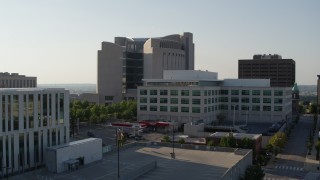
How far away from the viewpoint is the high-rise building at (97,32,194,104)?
571 ft

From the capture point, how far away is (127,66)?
179 m

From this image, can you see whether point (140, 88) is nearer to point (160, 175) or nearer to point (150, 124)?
point (150, 124)

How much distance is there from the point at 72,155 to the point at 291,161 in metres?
45.4

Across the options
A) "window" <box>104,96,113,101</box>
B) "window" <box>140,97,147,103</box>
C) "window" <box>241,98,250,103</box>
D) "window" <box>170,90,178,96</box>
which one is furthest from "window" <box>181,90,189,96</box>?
"window" <box>104,96,113,101</box>

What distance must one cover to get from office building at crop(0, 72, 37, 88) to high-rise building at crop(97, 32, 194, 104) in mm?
34178

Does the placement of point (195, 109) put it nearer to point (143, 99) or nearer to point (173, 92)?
point (173, 92)

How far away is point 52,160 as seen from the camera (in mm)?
53312

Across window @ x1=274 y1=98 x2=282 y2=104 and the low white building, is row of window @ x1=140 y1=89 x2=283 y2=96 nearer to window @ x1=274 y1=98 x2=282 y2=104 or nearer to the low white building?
window @ x1=274 y1=98 x2=282 y2=104

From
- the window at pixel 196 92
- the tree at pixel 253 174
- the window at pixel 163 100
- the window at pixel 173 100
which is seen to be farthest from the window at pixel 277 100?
the tree at pixel 253 174

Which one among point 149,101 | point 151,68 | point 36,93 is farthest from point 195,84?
point 36,93

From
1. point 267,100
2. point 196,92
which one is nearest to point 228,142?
point 196,92

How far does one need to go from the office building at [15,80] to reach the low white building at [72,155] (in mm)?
119377

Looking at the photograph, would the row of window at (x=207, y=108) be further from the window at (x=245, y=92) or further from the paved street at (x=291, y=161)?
the paved street at (x=291, y=161)

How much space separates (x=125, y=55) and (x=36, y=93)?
124m
